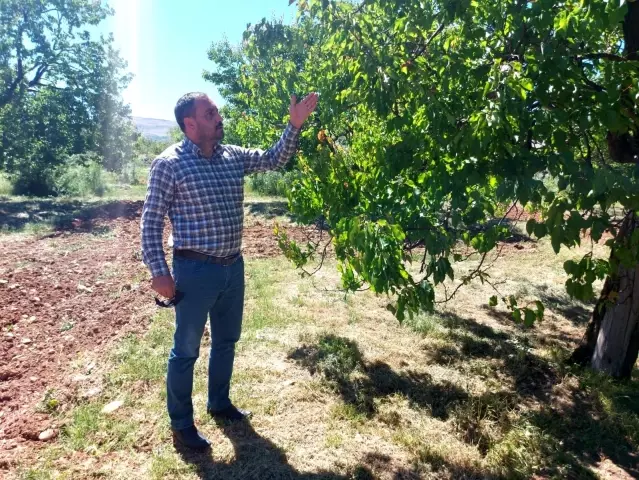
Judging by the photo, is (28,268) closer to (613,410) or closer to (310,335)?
(310,335)

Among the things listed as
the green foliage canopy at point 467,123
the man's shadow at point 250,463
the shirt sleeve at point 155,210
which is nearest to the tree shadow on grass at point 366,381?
the man's shadow at point 250,463

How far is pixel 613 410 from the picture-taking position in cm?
353

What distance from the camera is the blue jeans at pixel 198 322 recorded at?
2715 millimetres

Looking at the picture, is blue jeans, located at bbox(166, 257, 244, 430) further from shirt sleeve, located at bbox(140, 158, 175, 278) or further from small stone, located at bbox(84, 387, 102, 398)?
small stone, located at bbox(84, 387, 102, 398)

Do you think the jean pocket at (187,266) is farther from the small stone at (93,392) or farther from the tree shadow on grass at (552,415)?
the tree shadow on grass at (552,415)

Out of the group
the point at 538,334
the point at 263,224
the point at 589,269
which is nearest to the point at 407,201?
the point at 589,269

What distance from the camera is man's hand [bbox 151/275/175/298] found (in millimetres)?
2582

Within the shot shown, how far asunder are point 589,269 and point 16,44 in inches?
811

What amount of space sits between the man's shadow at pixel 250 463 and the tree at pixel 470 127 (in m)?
1.21

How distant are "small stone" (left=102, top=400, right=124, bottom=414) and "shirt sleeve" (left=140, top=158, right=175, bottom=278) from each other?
1.42 meters

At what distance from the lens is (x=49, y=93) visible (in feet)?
58.9

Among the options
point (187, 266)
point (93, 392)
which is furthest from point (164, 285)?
point (93, 392)

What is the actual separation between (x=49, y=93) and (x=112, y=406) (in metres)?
18.2

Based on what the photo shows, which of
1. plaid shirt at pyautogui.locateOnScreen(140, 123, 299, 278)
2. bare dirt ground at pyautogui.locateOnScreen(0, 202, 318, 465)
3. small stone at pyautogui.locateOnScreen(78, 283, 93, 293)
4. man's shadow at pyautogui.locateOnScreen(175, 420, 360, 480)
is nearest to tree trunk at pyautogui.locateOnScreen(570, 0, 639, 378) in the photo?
man's shadow at pyautogui.locateOnScreen(175, 420, 360, 480)
